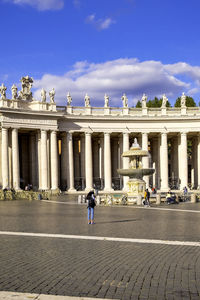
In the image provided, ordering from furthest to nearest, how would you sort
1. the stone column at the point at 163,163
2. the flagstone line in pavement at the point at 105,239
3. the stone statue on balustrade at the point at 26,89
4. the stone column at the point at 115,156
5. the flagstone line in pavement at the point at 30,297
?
the stone column at the point at 115,156
the stone column at the point at 163,163
the stone statue on balustrade at the point at 26,89
the flagstone line in pavement at the point at 105,239
the flagstone line in pavement at the point at 30,297

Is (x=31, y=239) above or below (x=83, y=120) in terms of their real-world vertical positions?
below

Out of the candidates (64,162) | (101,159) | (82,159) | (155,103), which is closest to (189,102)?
(155,103)

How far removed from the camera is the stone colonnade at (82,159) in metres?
60.8

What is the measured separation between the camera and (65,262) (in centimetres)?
1329

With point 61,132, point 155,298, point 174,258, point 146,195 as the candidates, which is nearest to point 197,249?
point 174,258

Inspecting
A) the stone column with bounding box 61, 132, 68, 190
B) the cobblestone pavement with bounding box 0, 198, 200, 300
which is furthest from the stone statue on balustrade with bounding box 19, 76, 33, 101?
the cobblestone pavement with bounding box 0, 198, 200, 300

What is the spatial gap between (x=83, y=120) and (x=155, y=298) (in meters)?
58.6

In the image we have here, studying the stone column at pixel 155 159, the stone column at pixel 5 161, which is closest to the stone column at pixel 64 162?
the stone column at pixel 5 161

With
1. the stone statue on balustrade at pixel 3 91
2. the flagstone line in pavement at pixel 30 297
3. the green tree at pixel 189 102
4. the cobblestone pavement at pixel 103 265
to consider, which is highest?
the green tree at pixel 189 102

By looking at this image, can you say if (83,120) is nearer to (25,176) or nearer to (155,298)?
(25,176)

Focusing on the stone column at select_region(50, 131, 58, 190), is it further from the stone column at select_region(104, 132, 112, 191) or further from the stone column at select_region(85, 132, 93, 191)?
the stone column at select_region(104, 132, 112, 191)

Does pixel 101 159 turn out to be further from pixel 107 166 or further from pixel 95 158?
pixel 107 166

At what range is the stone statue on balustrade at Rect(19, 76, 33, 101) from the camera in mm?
63900

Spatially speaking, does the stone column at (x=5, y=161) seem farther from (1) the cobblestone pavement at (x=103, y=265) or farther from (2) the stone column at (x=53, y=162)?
(1) the cobblestone pavement at (x=103, y=265)
